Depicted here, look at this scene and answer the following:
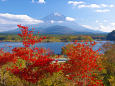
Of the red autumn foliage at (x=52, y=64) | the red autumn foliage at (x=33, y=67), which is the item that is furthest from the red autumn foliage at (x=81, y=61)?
the red autumn foliage at (x=33, y=67)

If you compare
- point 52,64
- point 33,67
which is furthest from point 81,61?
point 33,67

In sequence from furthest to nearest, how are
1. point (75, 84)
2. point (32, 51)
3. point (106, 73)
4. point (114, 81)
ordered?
point (106, 73) < point (114, 81) < point (75, 84) < point (32, 51)

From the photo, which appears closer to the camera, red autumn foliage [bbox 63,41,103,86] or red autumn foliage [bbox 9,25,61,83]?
red autumn foliage [bbox 9,25,61,83]

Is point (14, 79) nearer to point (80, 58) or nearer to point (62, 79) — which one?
point (62, 79)

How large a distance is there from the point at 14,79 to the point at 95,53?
21.6 feet

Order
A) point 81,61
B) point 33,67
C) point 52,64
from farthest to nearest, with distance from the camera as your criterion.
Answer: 1. point 52,64
2. point 33,67
3. point 81,61

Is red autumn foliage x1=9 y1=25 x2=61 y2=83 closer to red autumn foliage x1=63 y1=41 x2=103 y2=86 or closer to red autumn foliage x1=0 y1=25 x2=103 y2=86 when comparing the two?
red autumn foliage x1=0 y1=25 x2=103 y2=86

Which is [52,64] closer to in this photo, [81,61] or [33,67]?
[33,67]

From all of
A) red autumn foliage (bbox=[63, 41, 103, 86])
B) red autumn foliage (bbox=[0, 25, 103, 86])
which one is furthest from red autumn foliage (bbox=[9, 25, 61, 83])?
red autumn foliage (bbox=[63, 41, 103, 86])

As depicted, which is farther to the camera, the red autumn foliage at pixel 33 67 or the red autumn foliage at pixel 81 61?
the red autumn foliage at pixel 81 61

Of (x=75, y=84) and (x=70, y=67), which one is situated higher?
(x=70, y=67)

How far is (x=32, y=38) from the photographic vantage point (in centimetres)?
973

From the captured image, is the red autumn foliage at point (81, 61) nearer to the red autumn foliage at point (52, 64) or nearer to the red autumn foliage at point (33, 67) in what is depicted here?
the red autumn foliage at point (52, 64)

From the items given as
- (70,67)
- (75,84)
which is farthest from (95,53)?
(75,84)
